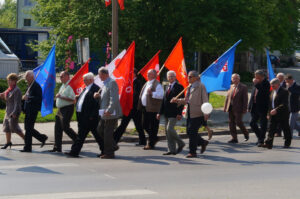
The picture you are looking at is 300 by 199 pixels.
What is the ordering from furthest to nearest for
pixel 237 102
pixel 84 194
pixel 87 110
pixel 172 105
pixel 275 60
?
pixel 275 60, pixel 237 102, pixel 172 105, pixel 87 110, pixel 84 194

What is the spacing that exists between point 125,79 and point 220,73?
2.09 metres

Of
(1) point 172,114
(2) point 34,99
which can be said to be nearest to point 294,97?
(1) point 172,114

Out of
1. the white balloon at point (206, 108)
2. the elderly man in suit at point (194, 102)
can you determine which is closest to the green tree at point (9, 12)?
the elderly man in suit at point (194, 102)

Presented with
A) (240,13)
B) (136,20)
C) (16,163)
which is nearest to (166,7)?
(136,20)

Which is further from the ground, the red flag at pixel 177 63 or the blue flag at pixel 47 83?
the red flag at pixel 177 63

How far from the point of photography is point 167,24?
A: 19.5 meters

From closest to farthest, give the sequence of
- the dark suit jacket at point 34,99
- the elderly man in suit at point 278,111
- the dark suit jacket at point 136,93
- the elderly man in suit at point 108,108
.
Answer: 1. the elderly man in suit at point 108,108
2. the dark suit jacket at point 34,99
3. the elderly man in suit at point 278,111
4. the dark suit jacket at point 136,93

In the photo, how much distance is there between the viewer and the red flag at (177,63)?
1343cm

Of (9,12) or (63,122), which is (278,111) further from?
(9,12)

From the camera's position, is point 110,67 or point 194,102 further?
point 110,67

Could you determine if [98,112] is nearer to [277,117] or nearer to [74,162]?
[74,162]

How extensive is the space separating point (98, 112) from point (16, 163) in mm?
1839

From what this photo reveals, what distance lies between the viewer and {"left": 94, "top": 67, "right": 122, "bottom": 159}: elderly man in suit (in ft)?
37.6

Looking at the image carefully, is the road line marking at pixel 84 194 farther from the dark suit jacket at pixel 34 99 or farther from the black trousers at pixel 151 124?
the black trousers at pixel 151 124
